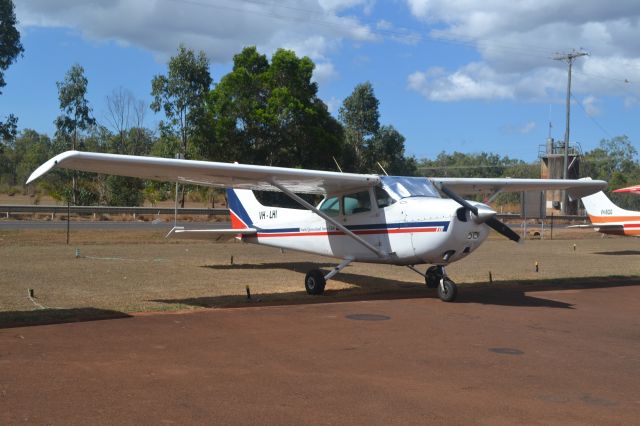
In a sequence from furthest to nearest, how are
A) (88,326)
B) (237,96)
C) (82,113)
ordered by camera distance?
(82,113) < (237,96) < (88,326)

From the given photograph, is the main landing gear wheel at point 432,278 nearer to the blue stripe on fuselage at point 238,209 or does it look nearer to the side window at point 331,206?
the side window at point 331,206

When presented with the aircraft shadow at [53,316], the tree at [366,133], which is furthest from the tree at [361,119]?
the aircraft shadow at [53,316]

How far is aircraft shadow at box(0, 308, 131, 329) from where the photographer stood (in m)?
8.62

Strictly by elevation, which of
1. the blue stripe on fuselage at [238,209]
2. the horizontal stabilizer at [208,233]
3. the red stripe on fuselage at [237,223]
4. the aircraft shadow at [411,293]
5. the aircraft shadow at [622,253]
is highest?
the blue stripe on fuselage at [238,209]

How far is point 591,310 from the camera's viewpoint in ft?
37.1

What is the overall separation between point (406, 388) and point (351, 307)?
493 cm

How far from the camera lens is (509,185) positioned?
1566 cm

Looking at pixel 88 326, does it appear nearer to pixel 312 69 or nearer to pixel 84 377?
pixel 84 377

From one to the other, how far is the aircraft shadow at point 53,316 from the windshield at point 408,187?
5.69 metres

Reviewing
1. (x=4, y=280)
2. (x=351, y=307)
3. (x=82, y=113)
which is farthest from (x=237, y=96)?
(x=351, y=307)

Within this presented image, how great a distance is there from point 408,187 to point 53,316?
687 centimetres

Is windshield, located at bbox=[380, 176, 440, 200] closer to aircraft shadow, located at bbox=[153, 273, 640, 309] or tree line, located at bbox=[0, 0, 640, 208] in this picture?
aircraft shadow, located at bbox=[153, 273, 640, 309]

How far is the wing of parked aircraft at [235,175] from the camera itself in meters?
9.48

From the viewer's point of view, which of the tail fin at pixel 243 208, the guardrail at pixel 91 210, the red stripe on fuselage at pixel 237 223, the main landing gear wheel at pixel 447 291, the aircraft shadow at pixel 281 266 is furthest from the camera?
the guardrail at pixel 91 210
